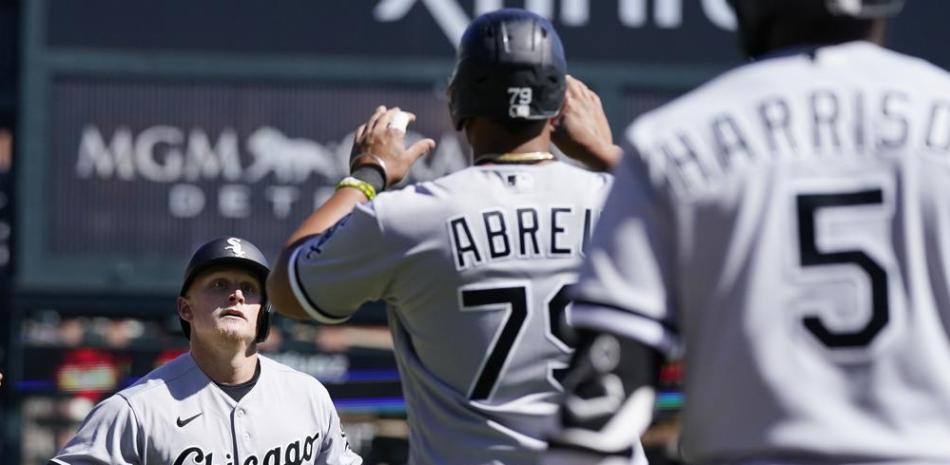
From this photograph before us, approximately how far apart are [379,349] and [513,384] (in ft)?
29.7

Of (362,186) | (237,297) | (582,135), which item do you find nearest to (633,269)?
(362,186)

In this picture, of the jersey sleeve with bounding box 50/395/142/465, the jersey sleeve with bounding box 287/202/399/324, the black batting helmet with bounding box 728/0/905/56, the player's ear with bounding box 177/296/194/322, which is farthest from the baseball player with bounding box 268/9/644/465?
the player's ear with bounding box 177/296/194/322

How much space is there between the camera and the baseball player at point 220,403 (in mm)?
5766

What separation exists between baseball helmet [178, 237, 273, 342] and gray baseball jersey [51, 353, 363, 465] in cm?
17

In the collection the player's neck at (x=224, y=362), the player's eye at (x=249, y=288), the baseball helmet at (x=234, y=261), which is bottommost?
the player's neck at (x=224, y=362)

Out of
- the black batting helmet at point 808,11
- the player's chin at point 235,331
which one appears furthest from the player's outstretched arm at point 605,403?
the player's chin at point 235,331

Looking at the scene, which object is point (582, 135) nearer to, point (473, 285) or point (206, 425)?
point (473, 285)

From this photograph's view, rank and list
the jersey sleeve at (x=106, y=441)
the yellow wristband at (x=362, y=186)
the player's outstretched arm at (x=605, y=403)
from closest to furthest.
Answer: the player's outstretched arm at (x=605, y=403)
the yellow wristband at (x=362, y=186)
the jersey sleeve at (x=106, y=441)

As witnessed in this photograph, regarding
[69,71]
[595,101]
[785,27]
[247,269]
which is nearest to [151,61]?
[69,71]

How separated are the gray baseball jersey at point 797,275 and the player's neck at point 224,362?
11.1ft

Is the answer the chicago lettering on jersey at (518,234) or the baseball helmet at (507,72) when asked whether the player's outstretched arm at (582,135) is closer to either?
the baseball helmet at (507,72)

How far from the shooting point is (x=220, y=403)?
5.98 metres

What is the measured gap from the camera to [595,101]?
467 centimetres

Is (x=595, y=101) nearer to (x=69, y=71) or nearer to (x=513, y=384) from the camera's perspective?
(x=513, y=384)
